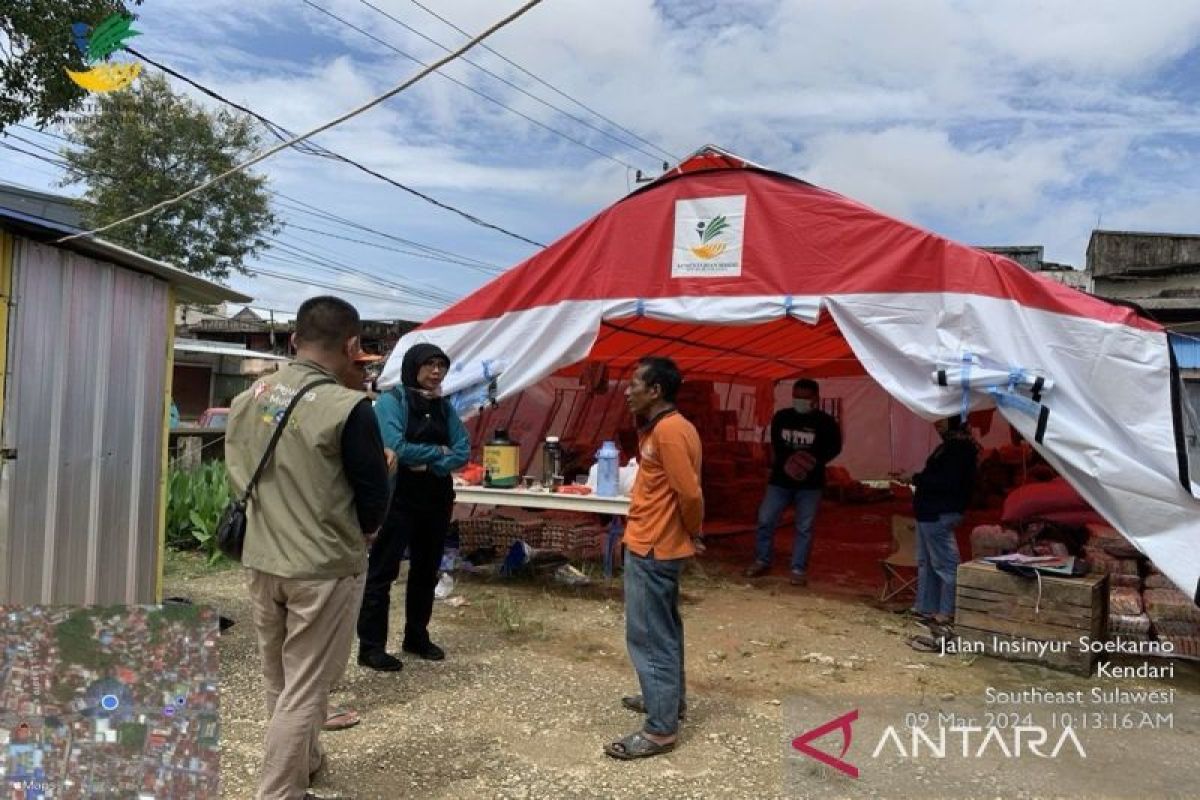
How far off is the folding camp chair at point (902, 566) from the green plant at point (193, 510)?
242 inches

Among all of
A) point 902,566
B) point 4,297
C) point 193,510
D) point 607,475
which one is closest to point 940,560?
point 902,566

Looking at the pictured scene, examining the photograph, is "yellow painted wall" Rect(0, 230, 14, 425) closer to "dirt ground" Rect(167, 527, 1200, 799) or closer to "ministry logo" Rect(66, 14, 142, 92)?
"ministry logo" Rect(66, 14, 142, 92)

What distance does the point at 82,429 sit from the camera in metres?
4.50

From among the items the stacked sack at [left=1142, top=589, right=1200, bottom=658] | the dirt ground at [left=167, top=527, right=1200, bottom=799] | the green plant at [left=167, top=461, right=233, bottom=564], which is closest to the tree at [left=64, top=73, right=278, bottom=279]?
the green plant at [left=167, top=461, right=233, bottom=564]

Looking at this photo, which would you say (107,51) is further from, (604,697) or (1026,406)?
(1026,406)

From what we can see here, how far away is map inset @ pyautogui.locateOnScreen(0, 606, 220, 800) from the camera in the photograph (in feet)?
10.00

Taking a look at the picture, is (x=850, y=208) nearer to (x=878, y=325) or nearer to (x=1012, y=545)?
(x=878, y=325)

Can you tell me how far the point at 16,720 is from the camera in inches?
133

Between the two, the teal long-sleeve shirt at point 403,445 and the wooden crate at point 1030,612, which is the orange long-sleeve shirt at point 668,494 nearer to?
the teal long-sleeve shirt at point 403,445

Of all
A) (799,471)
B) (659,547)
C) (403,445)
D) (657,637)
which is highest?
(403,445)

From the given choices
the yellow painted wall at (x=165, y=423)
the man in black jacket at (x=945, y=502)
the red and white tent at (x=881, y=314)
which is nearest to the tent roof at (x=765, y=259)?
the red and white tent at (x=881, y=314)

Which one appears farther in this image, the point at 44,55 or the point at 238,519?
the point at 44,55

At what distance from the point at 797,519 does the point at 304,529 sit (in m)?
5.56

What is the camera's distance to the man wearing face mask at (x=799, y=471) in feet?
25.0
